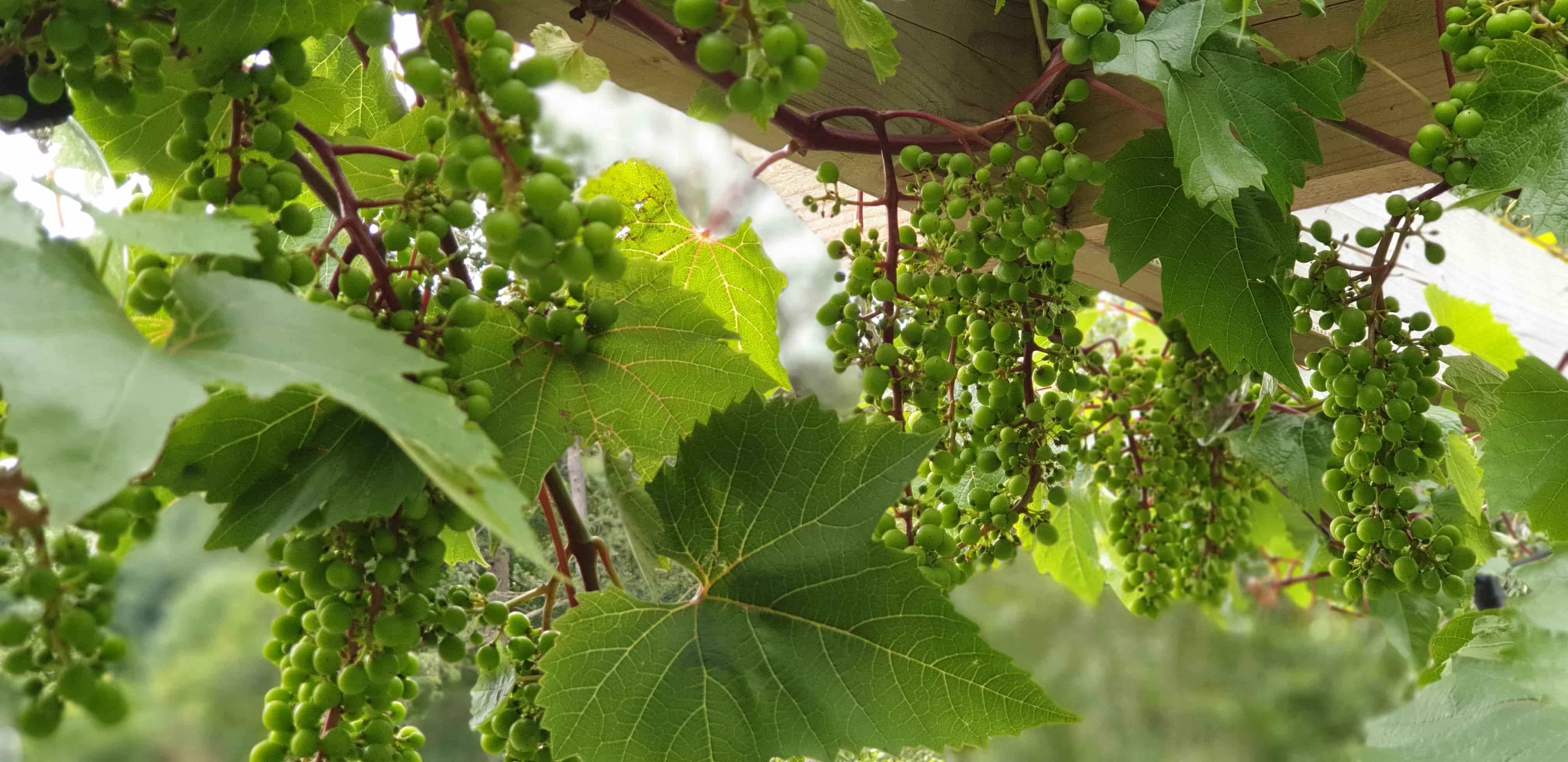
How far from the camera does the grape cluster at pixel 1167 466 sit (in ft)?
3.50

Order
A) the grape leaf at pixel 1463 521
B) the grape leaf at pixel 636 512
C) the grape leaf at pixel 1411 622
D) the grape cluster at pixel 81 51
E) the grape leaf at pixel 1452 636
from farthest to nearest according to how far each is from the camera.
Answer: the grape leaf at pixel 1411 622 < the grape leaf at pixel 1463 521 < the grape leaf at pixel 1452 636 < the grape leaf at pixel 636 512 < the grape cluster at pixel 81 51

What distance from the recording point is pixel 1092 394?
1.20 meters

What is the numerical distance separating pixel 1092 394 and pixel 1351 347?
1.55 feet

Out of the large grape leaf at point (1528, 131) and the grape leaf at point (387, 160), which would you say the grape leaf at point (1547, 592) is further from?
the grape leaf at point (387, 160)

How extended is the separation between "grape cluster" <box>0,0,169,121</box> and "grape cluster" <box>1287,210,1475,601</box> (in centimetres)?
70

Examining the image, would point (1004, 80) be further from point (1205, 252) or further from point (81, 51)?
point (81, 51)

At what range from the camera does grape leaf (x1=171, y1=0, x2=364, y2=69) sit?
49 centimetres

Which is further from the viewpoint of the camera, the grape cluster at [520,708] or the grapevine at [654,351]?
the grape cluster at [520,708]

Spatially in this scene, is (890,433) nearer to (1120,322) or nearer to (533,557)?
(533,557)

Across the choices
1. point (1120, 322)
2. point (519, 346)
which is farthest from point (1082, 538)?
point (519, 346)

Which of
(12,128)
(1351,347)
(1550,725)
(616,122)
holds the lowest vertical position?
(12,128)

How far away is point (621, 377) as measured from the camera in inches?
25.7

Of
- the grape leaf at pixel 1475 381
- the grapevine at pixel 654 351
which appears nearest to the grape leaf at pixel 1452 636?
the grapevine at pixel 654 351

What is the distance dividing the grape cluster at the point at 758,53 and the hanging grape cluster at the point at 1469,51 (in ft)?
1.47
